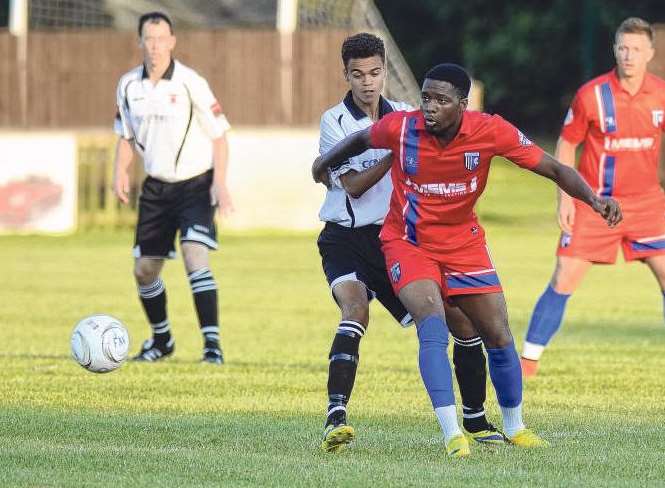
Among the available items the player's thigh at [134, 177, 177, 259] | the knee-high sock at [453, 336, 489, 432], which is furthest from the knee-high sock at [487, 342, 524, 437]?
the player's thigh at [134, 177, 177, 259]

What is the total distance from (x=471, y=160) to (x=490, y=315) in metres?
0.80

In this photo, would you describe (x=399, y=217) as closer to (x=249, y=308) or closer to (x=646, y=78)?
(x=646, y=78)

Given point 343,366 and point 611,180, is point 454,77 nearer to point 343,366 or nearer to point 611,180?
point 343,366

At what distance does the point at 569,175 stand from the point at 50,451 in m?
2.76

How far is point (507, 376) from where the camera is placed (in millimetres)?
7746

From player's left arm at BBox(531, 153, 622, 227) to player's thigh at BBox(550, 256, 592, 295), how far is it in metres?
3.42

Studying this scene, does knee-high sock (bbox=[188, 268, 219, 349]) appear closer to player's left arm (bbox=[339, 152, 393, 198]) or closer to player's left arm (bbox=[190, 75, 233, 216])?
player's left arm (bbox=[190, 75, 233, 216])

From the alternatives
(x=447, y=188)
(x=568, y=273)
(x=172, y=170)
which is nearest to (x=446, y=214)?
(x=447, y=188)

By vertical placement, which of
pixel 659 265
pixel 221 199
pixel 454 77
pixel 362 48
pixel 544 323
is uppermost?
pixel 362 48

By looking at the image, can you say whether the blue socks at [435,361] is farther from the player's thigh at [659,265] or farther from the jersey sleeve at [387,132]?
the player's thigh at [659,265]

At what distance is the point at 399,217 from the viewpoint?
7660 mm

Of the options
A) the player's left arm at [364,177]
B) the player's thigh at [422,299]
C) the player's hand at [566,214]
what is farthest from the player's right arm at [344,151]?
the player's hand at [566,214]

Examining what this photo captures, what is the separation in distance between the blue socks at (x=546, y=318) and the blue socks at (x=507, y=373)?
3082mm

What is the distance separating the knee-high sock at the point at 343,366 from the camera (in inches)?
303
